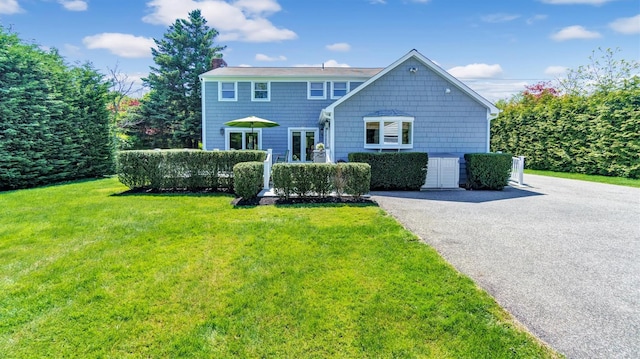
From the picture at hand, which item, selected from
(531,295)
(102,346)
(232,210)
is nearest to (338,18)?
(232,210)

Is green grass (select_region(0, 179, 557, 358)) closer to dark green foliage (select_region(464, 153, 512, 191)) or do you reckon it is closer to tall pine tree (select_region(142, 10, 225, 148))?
dark green foliage (select_region(464, 153, 512, 191))

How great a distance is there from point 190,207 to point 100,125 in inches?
442

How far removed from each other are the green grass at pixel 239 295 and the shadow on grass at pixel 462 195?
13.1 ft

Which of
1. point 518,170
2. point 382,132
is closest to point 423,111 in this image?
point 382,132

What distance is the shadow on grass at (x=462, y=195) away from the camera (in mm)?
9594

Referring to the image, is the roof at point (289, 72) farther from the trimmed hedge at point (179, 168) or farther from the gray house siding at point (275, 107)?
the trimmed hedge at point (179, 168)

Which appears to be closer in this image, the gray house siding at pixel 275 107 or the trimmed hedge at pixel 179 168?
the trimmed hedge at pixel 179 168

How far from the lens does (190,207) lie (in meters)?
7.89

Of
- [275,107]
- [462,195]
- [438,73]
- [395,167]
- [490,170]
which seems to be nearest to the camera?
[462,195]

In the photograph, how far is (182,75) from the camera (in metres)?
27.2

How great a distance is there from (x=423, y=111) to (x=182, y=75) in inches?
880

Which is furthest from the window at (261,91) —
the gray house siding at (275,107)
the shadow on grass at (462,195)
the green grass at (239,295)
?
the green grass at (239,295)

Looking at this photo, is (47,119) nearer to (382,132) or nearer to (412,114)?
(382,132)

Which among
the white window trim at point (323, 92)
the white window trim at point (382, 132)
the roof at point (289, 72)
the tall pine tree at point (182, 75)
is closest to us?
the white window trim at point (382, 132)
